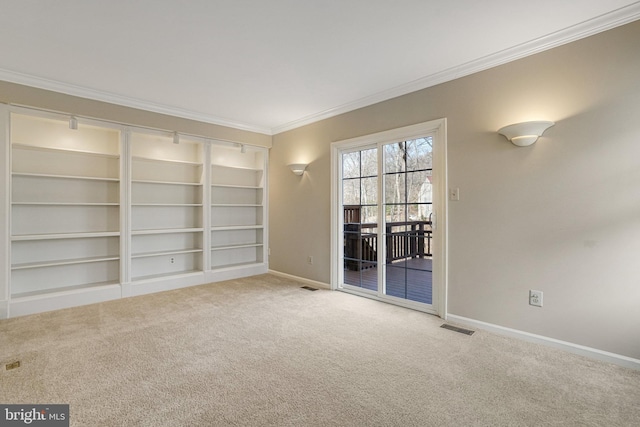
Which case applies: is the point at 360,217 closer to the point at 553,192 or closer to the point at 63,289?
the point at 553,192

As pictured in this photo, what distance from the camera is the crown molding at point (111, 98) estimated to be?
3.28m

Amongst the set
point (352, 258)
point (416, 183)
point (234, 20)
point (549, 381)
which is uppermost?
point (234, 20)

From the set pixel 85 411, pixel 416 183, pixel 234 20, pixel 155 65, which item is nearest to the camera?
pixel 85 411

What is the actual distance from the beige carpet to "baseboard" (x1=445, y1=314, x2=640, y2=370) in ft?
0.26

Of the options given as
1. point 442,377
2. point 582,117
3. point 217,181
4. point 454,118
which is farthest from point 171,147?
point 582,117

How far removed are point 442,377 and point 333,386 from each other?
785 millimetres

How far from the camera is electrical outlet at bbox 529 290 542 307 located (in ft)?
8.64

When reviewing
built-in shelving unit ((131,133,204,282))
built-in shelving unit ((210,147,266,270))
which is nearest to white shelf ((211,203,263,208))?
built-in shelving unit ((210,147,266,270))

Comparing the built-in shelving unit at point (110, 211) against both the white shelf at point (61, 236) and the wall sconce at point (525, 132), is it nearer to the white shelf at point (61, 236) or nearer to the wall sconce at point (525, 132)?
the white shelf at point (61, 236)

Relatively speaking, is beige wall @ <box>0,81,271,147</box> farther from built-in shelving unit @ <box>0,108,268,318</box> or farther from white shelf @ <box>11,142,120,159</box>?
white shelf @ <box>11,142,120,159</box>

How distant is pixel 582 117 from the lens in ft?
7.99

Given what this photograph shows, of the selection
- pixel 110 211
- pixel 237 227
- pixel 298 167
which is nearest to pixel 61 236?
pixel 110 211

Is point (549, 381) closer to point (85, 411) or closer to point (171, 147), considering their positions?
point (85, 411)

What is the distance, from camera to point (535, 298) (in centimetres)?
266
